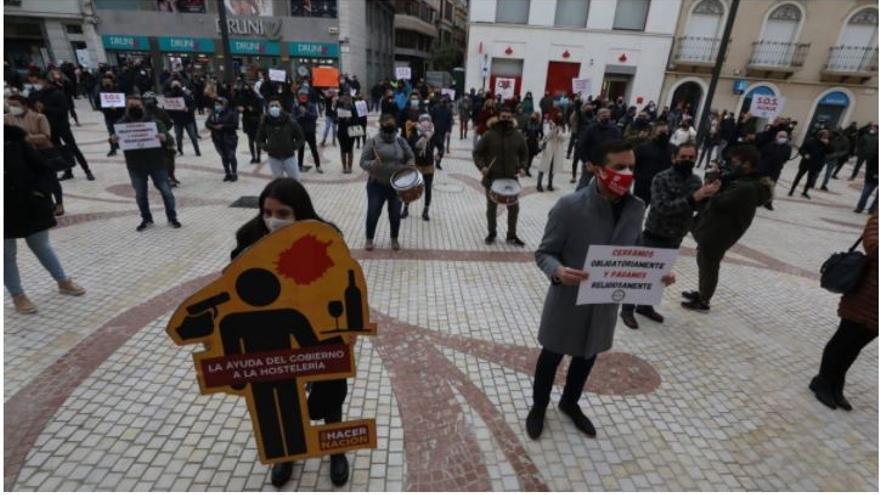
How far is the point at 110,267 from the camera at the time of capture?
557cm

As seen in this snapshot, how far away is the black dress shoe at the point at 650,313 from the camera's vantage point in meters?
5.01

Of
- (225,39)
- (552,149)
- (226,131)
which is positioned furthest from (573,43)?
(226,131)

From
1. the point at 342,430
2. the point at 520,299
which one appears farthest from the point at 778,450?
the point at 342,430

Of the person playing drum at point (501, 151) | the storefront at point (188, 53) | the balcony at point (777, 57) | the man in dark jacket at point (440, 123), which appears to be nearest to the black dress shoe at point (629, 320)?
the person playing drum at point (501, 151)

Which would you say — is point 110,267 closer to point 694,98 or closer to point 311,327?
point 311,327

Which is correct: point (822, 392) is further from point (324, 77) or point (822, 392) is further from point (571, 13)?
point (571, 13)

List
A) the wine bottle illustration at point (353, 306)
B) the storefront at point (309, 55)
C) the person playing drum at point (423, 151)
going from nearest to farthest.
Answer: the wine bottle illustration at point (353, 306) < the person playing drum at point (423, 151) < the storefront at point (309, 55)

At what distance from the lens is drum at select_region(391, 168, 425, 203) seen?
594cm

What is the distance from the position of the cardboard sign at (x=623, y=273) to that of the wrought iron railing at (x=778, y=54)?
2957 centimetres

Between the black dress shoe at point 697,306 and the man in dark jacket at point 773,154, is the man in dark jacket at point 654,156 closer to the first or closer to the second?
the black dress shoe at point 697,306

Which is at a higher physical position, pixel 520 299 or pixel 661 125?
pixel 661 125

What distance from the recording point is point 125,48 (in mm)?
30281

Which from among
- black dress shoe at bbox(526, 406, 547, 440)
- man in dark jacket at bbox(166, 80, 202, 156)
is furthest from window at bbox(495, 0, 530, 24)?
black dress shoe at bbox(526, 406, 547, 440)

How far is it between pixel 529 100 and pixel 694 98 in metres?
16.1
